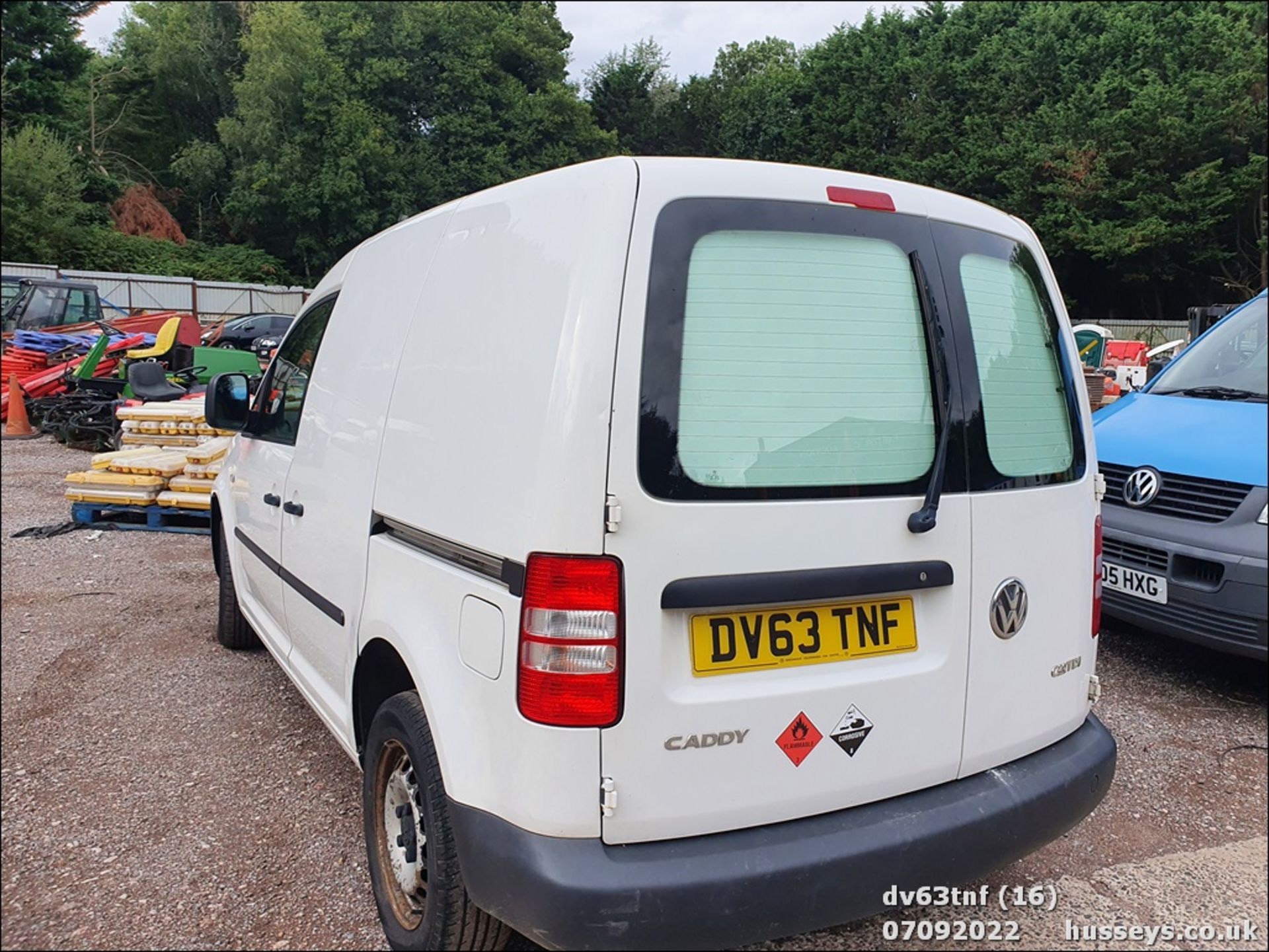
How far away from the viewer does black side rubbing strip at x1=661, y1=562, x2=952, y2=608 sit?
1601mm

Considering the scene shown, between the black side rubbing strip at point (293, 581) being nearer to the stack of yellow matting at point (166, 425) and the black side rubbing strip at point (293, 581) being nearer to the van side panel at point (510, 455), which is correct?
the van side panel at point (510, 455)

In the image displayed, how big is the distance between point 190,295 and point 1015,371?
32481 millimetres

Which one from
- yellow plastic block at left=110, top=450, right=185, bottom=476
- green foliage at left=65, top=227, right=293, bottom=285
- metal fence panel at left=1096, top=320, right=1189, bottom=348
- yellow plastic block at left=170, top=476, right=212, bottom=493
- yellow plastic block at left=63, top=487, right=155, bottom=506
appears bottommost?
yellow plastic block at left=63, top=487, right=155, bottom=506

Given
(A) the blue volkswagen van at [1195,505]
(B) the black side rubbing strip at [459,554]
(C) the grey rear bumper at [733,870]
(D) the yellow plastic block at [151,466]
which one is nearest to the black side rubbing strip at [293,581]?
(B) the black side rubbing strip at [459,554]

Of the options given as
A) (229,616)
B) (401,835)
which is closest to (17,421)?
(229,616)

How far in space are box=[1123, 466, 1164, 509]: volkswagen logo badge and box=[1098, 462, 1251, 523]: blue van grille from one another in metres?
0.02

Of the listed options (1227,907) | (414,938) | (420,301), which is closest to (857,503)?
(420,301)

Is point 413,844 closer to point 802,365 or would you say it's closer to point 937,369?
point 802,365

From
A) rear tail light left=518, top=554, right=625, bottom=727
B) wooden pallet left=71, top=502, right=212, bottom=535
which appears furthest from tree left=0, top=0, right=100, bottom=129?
rear tail light left=518, top=554, right=625, bottom=727

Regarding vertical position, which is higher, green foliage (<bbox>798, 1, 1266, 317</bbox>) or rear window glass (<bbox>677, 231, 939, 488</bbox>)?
green foliage (<bbox>798, 1, 1266, 317</bbox>)

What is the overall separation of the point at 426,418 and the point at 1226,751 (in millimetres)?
3219

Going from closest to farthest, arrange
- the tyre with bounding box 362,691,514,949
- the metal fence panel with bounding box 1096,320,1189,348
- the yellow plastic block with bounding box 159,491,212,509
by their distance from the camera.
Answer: the tyre with bounding box 362,691,514,949
the yellow plastic block with bounding box 159,491,212,509
the metal fence panel with bounding box 1096,320,1189,348

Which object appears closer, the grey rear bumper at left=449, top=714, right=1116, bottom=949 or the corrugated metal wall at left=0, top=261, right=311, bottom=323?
the grey rear bumper at left=449, top=714, right=1116, bottom=949

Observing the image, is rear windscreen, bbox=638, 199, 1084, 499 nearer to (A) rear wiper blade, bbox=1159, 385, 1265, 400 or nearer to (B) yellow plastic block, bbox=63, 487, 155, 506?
(A) rear wiper blade, bbox=1159, 385, 1265, 400
